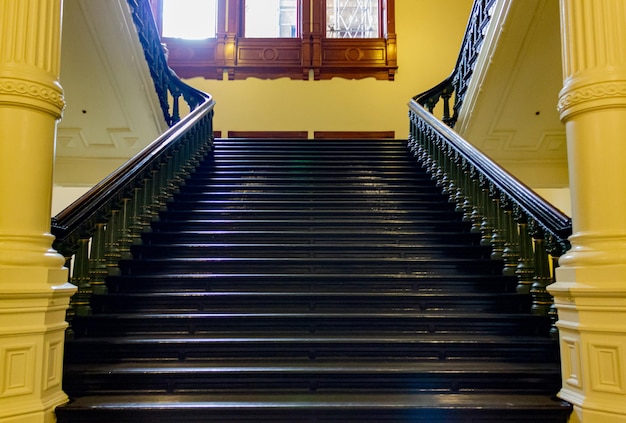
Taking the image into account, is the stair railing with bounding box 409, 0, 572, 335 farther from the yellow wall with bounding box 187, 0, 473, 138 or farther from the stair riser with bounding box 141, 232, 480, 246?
the yellow wall with bounding box 187, 0, 473, 138

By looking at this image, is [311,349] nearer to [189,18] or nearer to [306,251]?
[306,251]

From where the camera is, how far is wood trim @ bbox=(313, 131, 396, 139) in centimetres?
902

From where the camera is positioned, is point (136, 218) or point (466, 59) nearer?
point (136, 218)

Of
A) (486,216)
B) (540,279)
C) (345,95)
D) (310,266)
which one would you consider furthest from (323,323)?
(345,95)

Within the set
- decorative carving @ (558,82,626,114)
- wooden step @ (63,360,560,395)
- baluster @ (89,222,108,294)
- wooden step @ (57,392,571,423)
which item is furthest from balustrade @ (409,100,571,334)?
baluster @ (89,222,108,294)

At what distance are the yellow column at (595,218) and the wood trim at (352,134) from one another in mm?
6526

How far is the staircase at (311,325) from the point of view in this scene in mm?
2482

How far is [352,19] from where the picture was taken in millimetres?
9539

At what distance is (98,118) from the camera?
6.25 m

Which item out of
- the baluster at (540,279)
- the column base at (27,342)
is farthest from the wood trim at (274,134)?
the column base at (27,342)

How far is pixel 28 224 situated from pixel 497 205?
315 cm

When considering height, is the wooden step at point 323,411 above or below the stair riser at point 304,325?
below

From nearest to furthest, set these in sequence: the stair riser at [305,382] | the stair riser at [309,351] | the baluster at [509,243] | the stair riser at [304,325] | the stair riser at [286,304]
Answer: the stair riser at [305,382] < the stair riser at [309,351] < the stair riser at [304,325] < the stair riser at [286,304] < the baluster at [509,243]

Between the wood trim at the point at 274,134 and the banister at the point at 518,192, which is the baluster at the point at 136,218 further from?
the wood trim at the point at 274,134
